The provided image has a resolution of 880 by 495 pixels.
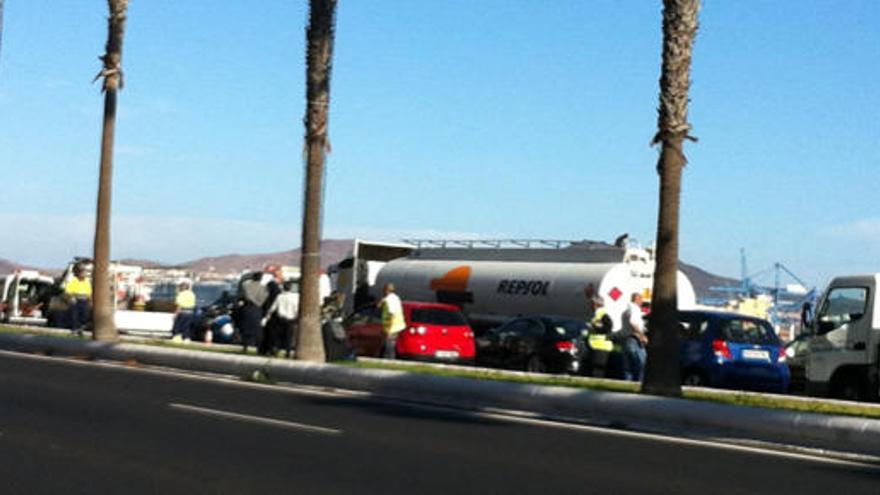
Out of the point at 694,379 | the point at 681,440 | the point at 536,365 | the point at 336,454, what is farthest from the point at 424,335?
the point at 336,454

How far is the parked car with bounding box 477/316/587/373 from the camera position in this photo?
2577 centimetres

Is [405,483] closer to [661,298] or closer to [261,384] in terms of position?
[661,298]

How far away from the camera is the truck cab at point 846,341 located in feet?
65.2

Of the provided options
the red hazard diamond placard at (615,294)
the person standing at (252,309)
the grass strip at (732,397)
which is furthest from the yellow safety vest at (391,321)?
the red hazard diamond placard at (615,294)

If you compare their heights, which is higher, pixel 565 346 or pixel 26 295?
pixel 26 295

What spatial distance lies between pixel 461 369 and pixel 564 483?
1372 cm

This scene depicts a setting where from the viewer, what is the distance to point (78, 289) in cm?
3362

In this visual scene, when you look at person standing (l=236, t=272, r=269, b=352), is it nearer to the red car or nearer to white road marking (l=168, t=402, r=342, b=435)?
the red car

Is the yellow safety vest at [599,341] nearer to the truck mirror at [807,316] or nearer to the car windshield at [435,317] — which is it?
the truck mirror at [807,316]

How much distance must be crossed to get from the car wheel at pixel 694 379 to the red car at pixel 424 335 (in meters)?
6.63

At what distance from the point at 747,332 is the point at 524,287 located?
11.7 meters

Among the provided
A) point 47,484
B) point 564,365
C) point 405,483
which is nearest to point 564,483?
point 405,483

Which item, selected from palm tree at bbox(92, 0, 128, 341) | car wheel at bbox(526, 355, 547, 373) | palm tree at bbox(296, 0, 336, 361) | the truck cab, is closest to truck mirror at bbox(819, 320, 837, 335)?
the truck cab

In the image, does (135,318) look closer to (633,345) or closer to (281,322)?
(281,322)
